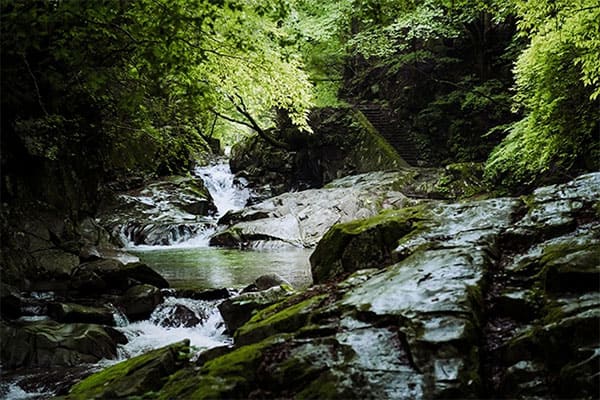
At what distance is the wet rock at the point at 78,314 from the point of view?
22.7ft

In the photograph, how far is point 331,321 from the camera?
3.76m

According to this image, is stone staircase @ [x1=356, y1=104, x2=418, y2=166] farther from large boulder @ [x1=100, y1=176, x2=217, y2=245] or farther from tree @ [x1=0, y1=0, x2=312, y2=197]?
tree @ [x1=0, y1=0, x2=312, y2=197]

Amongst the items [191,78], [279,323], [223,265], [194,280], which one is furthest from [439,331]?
[223,265]

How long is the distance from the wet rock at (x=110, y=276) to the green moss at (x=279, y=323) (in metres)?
5.09

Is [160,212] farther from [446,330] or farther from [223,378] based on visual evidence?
[446,330]

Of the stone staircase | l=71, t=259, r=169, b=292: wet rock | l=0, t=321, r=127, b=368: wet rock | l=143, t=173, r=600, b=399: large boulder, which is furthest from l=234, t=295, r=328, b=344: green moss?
the stone staircase

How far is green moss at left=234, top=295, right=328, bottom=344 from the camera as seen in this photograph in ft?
13.1

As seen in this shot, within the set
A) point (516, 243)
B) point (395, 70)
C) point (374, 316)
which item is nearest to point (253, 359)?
point (374, 316)

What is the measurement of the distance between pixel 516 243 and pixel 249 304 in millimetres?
3504

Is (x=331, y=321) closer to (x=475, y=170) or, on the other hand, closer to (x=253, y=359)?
(x=253, y=359)

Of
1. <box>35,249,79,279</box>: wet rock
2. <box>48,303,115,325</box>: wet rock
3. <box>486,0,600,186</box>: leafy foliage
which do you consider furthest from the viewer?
<box>35,249,79,279</box>: wet rock

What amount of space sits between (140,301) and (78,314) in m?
1.01

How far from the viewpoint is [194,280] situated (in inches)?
400

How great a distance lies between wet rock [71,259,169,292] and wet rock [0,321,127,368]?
206cm
